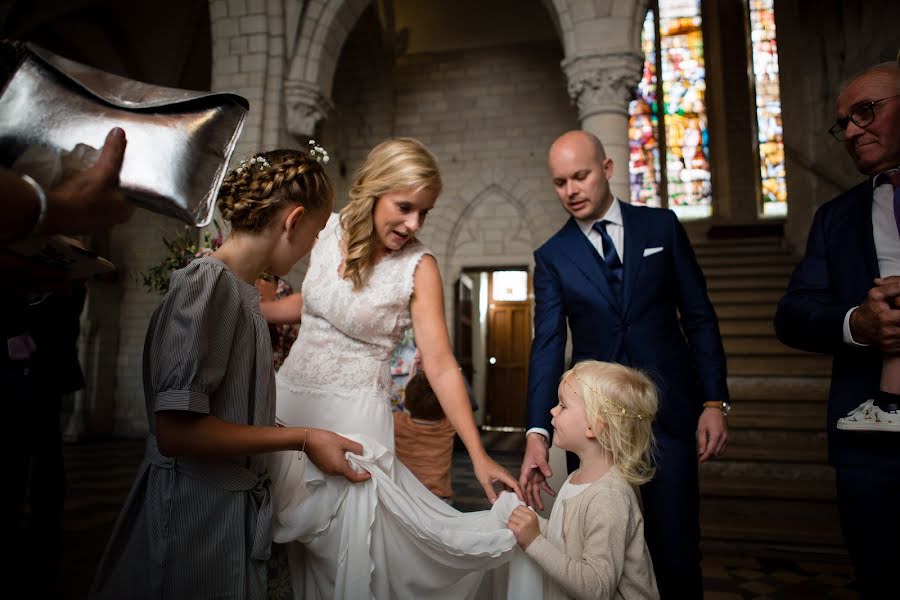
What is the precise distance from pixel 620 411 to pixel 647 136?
35.5 feet

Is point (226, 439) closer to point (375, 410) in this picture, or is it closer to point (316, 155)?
point (375, 410)

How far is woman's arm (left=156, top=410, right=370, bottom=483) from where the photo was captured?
1188 mm

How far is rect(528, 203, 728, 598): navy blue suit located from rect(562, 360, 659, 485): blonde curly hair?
0.97 feet

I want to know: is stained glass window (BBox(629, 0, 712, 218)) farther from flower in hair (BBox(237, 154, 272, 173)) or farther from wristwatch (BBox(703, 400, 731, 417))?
flower in hair (BBox(237, 154, 272, 173))

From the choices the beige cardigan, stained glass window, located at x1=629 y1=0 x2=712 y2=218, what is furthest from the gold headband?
stained glass window, located at x1=629 y1=0 x2=712 y2=218

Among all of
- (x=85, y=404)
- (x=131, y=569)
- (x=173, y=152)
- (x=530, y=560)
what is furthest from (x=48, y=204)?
(x=85, y=404)

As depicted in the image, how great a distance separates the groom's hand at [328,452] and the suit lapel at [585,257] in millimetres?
1091

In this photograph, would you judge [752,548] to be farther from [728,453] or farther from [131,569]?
[131,569]

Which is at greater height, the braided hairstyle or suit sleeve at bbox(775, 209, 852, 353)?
the braided hairstyle

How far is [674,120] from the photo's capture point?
11352 millimetres

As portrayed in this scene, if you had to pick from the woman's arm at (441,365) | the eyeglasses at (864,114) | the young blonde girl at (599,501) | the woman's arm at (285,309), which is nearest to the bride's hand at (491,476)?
the woman's arm at (441,365)

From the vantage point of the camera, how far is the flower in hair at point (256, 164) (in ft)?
4.84

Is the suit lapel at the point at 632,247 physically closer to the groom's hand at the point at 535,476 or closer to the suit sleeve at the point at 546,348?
the suit sleeve at the point at 546,348

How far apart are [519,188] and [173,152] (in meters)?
9.19
